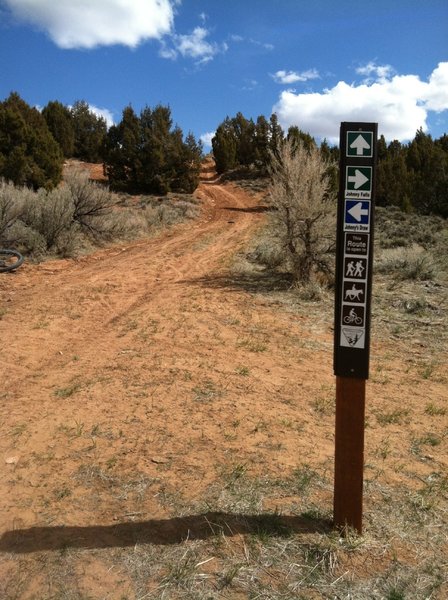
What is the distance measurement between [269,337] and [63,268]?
6.55 meters

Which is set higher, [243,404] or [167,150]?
[167,150]

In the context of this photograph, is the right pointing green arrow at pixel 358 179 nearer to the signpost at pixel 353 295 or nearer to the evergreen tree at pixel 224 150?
the signpost at pixel 353 295

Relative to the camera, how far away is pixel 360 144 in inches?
97.6

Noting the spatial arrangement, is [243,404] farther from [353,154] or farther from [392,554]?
[353,154]

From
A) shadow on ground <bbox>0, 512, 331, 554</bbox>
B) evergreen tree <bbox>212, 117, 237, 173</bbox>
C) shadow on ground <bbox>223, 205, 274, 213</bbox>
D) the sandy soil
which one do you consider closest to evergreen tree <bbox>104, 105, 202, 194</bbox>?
shadow on ground <bbox>223, 205, 274, 213</bbox>

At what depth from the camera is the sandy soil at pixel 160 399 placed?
3395 mm

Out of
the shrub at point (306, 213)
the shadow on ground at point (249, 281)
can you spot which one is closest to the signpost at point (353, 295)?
the shadow on ground at point (249, 281)

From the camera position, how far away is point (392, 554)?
8.89ft

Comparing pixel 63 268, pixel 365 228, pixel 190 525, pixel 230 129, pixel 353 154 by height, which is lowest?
pixel 190 525

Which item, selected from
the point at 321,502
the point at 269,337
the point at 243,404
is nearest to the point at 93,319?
the point at 269,337

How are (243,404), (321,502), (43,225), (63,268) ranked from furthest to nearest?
(43,225)
(63,268)
(243,404)
(321,502)

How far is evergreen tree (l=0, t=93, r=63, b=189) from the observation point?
55.5 ft

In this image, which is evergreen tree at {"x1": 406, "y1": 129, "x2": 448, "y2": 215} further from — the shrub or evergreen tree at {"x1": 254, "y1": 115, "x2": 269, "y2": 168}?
the shrub

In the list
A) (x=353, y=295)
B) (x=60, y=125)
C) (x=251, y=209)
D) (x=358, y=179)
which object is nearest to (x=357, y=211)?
(x=358, y=179)
